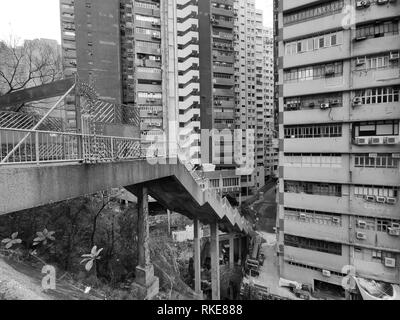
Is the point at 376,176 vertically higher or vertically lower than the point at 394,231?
higher

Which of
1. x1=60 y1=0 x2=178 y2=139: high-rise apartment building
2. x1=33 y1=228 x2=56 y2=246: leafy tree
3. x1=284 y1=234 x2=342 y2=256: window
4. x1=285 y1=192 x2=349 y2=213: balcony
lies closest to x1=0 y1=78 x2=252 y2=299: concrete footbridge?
x1=33 y1=228 x2=56 y2=246: leafy tree

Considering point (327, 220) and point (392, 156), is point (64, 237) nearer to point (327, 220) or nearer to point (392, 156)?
point (327, 220)

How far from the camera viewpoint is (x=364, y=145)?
11.4 metres

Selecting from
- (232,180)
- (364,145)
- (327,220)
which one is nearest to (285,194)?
(327,220)

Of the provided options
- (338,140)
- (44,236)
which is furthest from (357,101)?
(44,236)

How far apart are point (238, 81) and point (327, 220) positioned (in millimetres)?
29705

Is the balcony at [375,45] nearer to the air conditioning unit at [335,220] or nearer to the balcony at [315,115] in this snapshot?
the balcony at [315,115]

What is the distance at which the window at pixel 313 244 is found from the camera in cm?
1241

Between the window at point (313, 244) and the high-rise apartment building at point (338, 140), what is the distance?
2.0 inches

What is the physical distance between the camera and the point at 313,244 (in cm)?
1305

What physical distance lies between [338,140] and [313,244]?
5.96 meters

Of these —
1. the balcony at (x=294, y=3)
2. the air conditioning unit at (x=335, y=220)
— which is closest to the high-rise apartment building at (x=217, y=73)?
the balcony at (x=294, y=3)

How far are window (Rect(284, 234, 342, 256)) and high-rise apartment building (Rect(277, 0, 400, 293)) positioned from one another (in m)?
0.05

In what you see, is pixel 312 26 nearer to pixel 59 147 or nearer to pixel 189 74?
pixel 59 147
